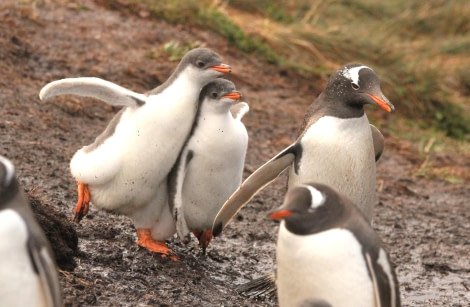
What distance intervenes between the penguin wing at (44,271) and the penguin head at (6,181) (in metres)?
0.20

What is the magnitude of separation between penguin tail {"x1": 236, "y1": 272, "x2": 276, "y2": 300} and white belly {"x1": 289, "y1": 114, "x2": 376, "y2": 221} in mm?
535

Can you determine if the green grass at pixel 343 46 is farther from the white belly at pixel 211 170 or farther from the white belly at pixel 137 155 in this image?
the white belly at pixel 137 155

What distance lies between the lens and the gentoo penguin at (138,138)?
5.32 meters

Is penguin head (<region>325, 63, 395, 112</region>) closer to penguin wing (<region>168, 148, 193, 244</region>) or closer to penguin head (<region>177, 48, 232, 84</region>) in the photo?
penguin head (<region>177, 48, 232, 84</region>)

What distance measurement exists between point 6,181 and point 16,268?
→ 333mm

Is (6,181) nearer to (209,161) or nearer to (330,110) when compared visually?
(209,161)

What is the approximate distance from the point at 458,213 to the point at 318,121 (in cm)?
298

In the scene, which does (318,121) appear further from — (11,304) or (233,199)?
(11,304)

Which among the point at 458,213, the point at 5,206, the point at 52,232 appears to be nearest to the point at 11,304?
the point at 5,206

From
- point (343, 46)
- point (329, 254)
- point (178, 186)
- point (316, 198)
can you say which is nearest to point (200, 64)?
point (178, 186)

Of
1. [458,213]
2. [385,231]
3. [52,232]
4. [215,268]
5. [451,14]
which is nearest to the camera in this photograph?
[52,232]

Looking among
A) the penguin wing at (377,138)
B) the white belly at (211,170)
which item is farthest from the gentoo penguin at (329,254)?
the penguin wing at (377,138)

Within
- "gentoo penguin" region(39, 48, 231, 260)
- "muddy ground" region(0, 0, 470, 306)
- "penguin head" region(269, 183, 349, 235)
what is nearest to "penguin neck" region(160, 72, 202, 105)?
"gentoo penguin" region(39, 48, 231, 260)

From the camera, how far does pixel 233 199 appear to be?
16.9ft
